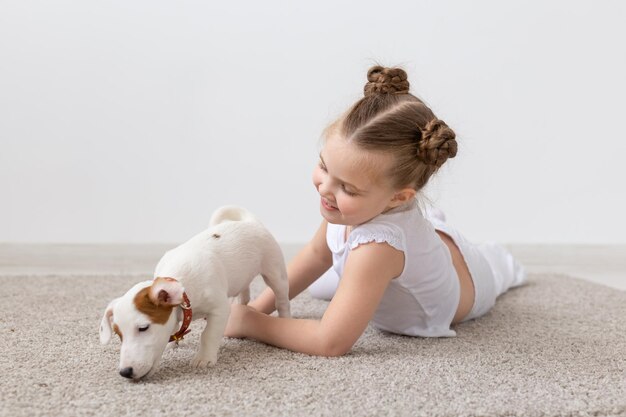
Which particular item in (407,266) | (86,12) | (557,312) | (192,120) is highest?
(86,12)

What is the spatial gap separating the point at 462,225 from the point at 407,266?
3.52 ft

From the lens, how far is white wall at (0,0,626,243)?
2051mm

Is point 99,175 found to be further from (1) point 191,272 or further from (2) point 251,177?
(1) point 191,272

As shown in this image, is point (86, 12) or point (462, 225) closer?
point (86, 12)

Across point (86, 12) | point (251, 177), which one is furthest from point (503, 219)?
point (86, 12)

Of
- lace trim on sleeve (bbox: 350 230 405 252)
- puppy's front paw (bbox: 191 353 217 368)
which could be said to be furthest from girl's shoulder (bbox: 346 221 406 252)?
puppy's front paw (bbox: 191 353 217 368)

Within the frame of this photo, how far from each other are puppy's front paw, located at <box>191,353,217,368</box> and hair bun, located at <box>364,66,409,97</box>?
1.57 ft

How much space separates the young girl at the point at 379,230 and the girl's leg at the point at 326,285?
22 cm

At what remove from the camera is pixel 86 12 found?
6.63 ft

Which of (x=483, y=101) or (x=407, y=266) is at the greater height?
(x=483, y=101)

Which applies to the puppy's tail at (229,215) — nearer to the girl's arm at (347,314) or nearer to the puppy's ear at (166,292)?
the girl's arm at (347,314)

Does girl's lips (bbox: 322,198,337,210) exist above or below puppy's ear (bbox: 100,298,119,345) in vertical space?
above

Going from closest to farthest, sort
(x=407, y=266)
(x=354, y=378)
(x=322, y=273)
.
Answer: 1. (x=354, y=378)
2. (x=407, y=266)
3. (x=322, y=273)

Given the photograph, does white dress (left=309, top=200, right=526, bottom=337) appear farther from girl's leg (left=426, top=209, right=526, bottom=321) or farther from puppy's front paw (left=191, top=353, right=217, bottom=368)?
puppy's front paw (left=191, top=353, right=217, bottom=368)
